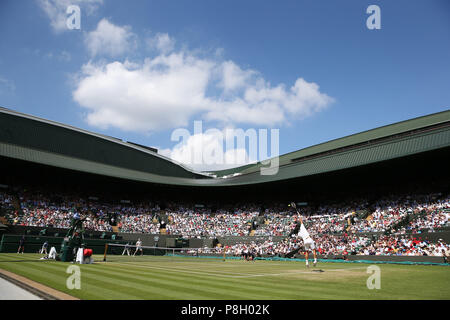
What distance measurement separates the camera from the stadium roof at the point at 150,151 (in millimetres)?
33500

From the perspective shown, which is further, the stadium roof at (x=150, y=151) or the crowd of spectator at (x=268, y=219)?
the stadium roof at (x=150, y=151)

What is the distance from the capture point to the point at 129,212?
50281mm

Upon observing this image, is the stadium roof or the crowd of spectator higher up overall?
the stadium roof

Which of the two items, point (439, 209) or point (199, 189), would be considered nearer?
point (439, 209)

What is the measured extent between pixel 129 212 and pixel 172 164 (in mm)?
17722

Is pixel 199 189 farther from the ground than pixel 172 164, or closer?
closer

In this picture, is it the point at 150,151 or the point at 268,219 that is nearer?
the point at 268,219

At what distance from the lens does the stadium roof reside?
110ft

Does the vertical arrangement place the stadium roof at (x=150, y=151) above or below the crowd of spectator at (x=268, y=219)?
above

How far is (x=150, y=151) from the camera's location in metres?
61.8

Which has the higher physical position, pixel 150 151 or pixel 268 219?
pixel 150 151

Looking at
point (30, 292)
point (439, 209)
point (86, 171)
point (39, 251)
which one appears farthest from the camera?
point (86, 171)
